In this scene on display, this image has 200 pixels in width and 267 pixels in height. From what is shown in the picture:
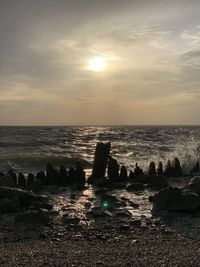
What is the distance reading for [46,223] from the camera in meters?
9.13

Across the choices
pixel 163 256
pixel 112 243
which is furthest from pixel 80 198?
pixel 163 256

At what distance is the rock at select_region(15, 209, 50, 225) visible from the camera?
9.10 metres

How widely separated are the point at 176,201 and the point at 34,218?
10.5ft

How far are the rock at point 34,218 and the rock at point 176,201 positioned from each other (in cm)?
261

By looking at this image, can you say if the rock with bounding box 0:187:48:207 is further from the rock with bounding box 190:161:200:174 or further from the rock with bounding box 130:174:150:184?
the rock with bounding box 190:161:200:174

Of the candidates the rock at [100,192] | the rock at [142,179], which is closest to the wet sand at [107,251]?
the rock at [100,192]

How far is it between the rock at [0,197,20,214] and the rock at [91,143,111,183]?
5.85 metres

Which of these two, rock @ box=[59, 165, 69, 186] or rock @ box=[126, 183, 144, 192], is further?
rock @ box=[59, 165, 69, 186]

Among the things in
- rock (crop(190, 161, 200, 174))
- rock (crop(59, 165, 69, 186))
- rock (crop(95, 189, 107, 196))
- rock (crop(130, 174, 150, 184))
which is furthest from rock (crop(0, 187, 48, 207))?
rock (crop(190, 161, 200, 174))

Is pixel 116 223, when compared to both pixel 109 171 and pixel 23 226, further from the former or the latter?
pixel 109 171

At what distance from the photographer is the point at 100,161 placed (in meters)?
16.8

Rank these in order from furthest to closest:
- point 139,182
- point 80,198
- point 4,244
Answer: point 139,182 < point 80,198 < point 4,244

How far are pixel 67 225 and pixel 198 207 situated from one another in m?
3.02

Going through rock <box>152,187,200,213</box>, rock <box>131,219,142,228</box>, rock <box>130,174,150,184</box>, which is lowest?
rock <box>131,219,142,228</box>
